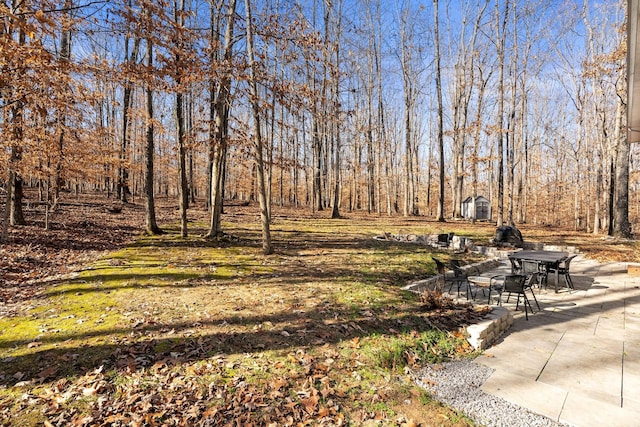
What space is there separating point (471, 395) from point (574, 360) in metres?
1.67

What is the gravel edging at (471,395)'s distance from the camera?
9.81 feet

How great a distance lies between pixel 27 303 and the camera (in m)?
5.07

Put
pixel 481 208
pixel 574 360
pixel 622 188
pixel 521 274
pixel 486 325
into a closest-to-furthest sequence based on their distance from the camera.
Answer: pixel 574 360 → pixel 486 325 → pixel 521 274 → pixel 622 188 → pixel 481 208

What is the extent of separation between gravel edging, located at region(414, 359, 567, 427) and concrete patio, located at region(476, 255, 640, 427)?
12 centimetres

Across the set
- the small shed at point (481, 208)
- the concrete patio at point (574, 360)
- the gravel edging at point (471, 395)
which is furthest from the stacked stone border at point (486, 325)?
the small shed at point (481, 208)

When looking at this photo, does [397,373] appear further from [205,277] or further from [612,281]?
[612,281]

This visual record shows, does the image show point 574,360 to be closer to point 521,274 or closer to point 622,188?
point 521,274

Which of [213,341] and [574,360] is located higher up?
[213,341]

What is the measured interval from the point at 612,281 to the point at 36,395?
1077 centimetres

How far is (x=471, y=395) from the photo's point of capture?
339cm

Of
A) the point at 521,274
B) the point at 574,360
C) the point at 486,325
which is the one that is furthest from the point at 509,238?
the point at 574,360

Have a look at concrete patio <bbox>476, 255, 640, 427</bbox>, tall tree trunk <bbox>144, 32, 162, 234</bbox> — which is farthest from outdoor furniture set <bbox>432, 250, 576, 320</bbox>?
tall tree trunk <bbox>144, 32, 162, 234</bbox>

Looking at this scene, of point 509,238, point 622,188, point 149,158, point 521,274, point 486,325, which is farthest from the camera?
point 622,188

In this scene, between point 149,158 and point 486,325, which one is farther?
point 149,158
